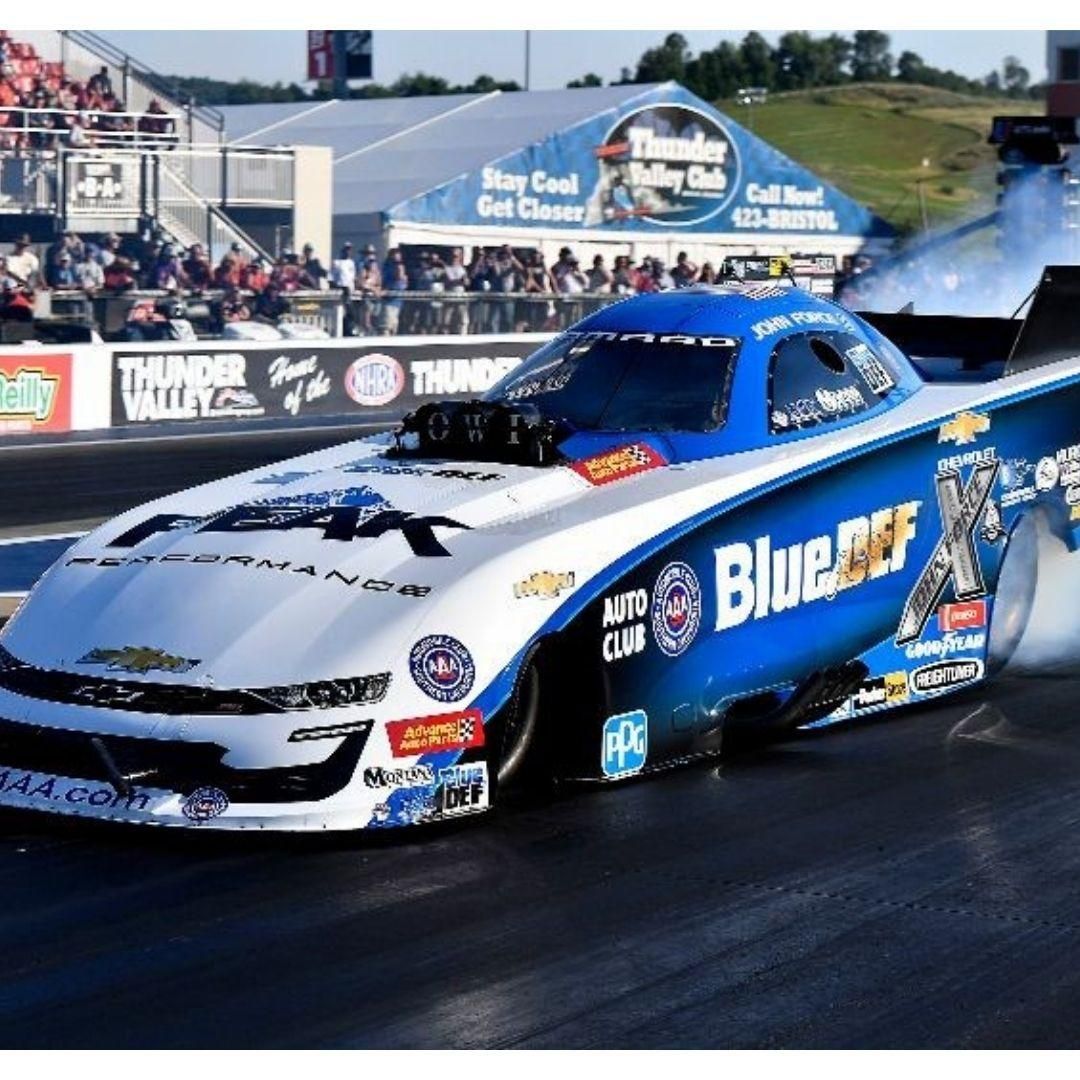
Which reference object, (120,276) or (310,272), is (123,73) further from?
(120,276)

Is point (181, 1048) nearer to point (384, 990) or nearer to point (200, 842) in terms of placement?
point (384, 990)

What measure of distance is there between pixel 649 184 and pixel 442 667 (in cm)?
3385

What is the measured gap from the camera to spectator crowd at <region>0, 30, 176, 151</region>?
2891 cm

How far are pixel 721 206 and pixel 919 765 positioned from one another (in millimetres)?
34321

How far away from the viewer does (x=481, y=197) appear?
3688cm

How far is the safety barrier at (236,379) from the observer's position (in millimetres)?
22266

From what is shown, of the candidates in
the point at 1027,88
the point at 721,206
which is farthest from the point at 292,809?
the point at 1027,88

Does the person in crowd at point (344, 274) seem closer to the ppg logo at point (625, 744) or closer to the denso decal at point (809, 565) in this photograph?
the denso decal at point (809, 565)

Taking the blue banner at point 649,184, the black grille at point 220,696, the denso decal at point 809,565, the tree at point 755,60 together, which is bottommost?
the black grille at point 220,696

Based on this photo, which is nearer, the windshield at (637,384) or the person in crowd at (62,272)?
the windshield at (637,384)

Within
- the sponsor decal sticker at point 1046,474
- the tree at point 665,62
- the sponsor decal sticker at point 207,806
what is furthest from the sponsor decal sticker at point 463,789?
the tree at point 665,62

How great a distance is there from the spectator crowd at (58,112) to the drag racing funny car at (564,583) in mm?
21147

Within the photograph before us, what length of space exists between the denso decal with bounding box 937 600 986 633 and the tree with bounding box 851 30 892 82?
70.1 metres

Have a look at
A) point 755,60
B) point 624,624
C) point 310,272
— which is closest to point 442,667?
point 624,624
